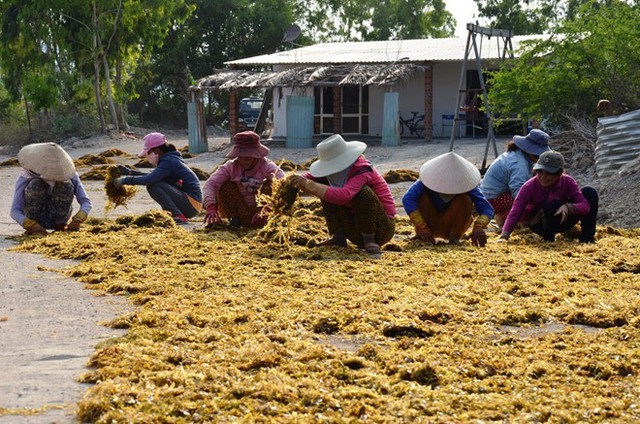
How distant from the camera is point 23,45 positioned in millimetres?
36625

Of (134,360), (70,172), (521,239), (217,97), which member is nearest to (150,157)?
(70,172)

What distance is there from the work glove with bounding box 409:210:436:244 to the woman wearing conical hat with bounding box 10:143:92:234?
3105 mm

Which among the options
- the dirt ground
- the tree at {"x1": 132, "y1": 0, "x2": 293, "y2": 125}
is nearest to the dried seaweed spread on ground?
the dirt ground

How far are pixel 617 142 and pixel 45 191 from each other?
8881 mm

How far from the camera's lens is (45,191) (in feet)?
31.6

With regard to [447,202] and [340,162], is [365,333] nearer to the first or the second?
[340,162]

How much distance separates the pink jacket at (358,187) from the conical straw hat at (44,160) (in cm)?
248

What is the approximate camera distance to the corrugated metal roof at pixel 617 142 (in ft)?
49.4

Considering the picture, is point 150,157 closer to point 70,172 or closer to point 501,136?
point 70,172

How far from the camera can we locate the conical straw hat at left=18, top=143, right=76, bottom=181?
9.51m

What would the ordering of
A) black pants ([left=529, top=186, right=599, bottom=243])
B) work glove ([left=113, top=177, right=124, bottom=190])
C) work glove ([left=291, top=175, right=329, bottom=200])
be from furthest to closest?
work glove ([left=113, top=177, right=124, bottom=190])
black pants ([left=529, top=186, right=599, bottom=243])
work glove ([left=291, top=175, right=329, bottom=200])

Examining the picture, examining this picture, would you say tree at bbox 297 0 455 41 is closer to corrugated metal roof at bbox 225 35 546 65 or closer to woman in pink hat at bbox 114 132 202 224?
corrugated metal roof at bbox 225 35 546 65

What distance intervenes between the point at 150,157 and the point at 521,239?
3.93 meters

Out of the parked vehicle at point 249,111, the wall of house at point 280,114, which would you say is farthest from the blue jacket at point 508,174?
the parked vehicle at point 249,111
